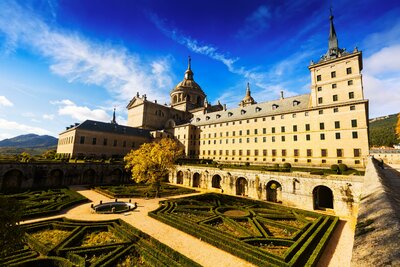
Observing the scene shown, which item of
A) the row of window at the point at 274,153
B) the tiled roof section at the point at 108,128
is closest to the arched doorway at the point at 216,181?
the row of window at the point at 274,153

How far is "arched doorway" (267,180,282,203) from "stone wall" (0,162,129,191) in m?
34.5

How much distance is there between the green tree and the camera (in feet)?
27.2

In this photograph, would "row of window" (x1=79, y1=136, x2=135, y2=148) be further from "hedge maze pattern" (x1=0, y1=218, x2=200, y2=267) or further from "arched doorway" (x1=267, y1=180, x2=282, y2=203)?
"arched doorway" (x1=267, y1=180, x2=282, y2=203)

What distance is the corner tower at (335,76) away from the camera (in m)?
38.3

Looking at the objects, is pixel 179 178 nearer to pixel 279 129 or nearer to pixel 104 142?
pixel 104 142

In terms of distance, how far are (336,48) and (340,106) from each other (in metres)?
14.0

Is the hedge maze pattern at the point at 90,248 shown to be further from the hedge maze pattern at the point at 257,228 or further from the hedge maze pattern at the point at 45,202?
the hedge maze pattern at the point at 257,228

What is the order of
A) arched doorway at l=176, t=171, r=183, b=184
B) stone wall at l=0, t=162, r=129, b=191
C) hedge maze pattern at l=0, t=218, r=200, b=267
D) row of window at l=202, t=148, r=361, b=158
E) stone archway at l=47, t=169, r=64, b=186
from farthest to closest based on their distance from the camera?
arched doorway at l=176, t=171, r=183, b=184 < stone archway at l=47, t=169, r=64, b=186 < row of window at l=202, t=148, r=361, b=158 < stone wall at l=0, t=162, r=129, b=191 < hedge maze pattern at l=0, t=218, r=200, b=267

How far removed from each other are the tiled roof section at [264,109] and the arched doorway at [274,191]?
20.5 meters

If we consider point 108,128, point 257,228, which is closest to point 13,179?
point 108,128

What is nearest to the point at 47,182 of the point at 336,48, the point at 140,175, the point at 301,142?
the point at 140,175

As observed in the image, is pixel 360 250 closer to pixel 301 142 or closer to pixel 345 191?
pixel 345 191

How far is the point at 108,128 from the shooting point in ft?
196

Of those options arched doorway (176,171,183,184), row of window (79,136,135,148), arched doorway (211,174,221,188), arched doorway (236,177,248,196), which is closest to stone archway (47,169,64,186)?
row of window (79,136,135,148)
